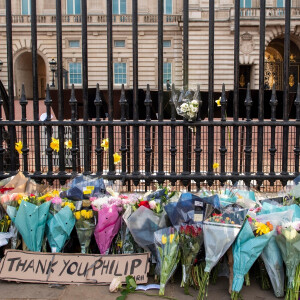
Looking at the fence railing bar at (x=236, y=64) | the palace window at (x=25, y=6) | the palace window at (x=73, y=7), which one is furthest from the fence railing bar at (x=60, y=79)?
the palace window at (x=25, y=6)

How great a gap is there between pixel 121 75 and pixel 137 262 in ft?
88.4

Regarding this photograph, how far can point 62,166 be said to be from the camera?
4062 mm

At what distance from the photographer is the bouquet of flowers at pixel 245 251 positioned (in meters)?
2.38

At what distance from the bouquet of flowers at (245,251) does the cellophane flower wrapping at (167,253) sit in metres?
0.34

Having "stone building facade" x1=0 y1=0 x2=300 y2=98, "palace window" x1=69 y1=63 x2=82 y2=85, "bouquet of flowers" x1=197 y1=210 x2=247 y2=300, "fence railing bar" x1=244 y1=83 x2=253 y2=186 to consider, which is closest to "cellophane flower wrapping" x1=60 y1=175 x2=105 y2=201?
"bouquet of flowers" x1=197 y1=210 x2=247 y2=300

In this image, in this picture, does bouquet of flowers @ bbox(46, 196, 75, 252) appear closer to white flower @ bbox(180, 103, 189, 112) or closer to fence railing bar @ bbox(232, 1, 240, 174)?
white flower @ bbox(180, 103, 189, 112)

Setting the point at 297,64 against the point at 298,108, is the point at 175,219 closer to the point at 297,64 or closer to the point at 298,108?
the point at 298,108

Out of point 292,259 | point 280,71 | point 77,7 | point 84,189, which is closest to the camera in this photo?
point 292,259

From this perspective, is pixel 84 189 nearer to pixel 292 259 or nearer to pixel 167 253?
pixel 167 253

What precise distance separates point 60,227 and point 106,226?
0.98ft

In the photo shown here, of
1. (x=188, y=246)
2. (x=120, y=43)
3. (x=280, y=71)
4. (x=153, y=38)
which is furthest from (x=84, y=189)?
(x=120, y=43)

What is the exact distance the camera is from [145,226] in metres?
2.62

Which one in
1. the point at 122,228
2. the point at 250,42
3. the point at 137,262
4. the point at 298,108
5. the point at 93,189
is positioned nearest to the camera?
the point at 137,262

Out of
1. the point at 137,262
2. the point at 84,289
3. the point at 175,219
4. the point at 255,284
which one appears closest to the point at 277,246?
the point at 255,284
